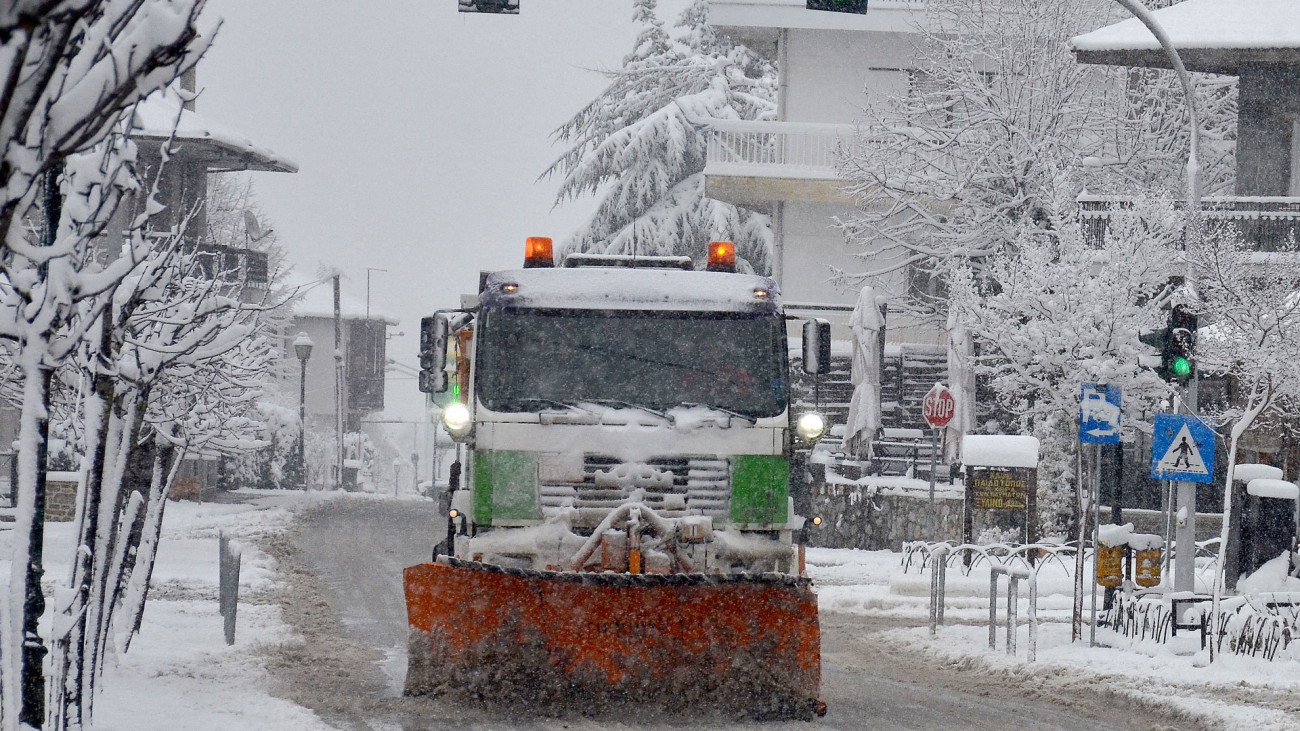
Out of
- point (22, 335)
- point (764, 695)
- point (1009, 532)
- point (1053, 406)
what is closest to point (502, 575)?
point (764, 695)

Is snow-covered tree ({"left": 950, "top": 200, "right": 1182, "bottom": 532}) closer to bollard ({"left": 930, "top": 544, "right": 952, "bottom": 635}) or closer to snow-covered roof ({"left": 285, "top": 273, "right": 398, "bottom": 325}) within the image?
bollard ({"left": 930, "top": 544, "right": 952, "bottom": 635})

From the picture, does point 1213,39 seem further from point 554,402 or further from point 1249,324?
point 554,402

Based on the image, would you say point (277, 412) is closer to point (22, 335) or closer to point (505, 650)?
point (505, 650)

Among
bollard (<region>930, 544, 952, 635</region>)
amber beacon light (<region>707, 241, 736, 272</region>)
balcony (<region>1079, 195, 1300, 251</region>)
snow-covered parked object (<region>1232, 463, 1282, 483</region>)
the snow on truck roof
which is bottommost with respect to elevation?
bollard (<region>930, 544, 952, 635</region>)

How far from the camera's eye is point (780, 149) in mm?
33812

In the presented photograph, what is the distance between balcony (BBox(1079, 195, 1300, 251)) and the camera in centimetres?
2466

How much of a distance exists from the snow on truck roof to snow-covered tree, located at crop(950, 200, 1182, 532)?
13.3 meters

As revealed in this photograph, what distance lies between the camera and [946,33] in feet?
108

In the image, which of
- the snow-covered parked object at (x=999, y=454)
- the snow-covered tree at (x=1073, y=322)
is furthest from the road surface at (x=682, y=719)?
the snow-covered tree at (x=1073, y=322)

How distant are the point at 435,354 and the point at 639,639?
276cm

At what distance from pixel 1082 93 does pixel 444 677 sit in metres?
24.5

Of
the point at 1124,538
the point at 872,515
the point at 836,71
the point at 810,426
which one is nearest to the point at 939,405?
the point at 872,515

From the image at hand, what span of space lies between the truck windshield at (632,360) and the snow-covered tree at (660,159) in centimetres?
2605

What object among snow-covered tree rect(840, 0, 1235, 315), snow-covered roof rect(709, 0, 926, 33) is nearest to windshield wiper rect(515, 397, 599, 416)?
snow-covered tree rect(840, 0, 1235, 315)
